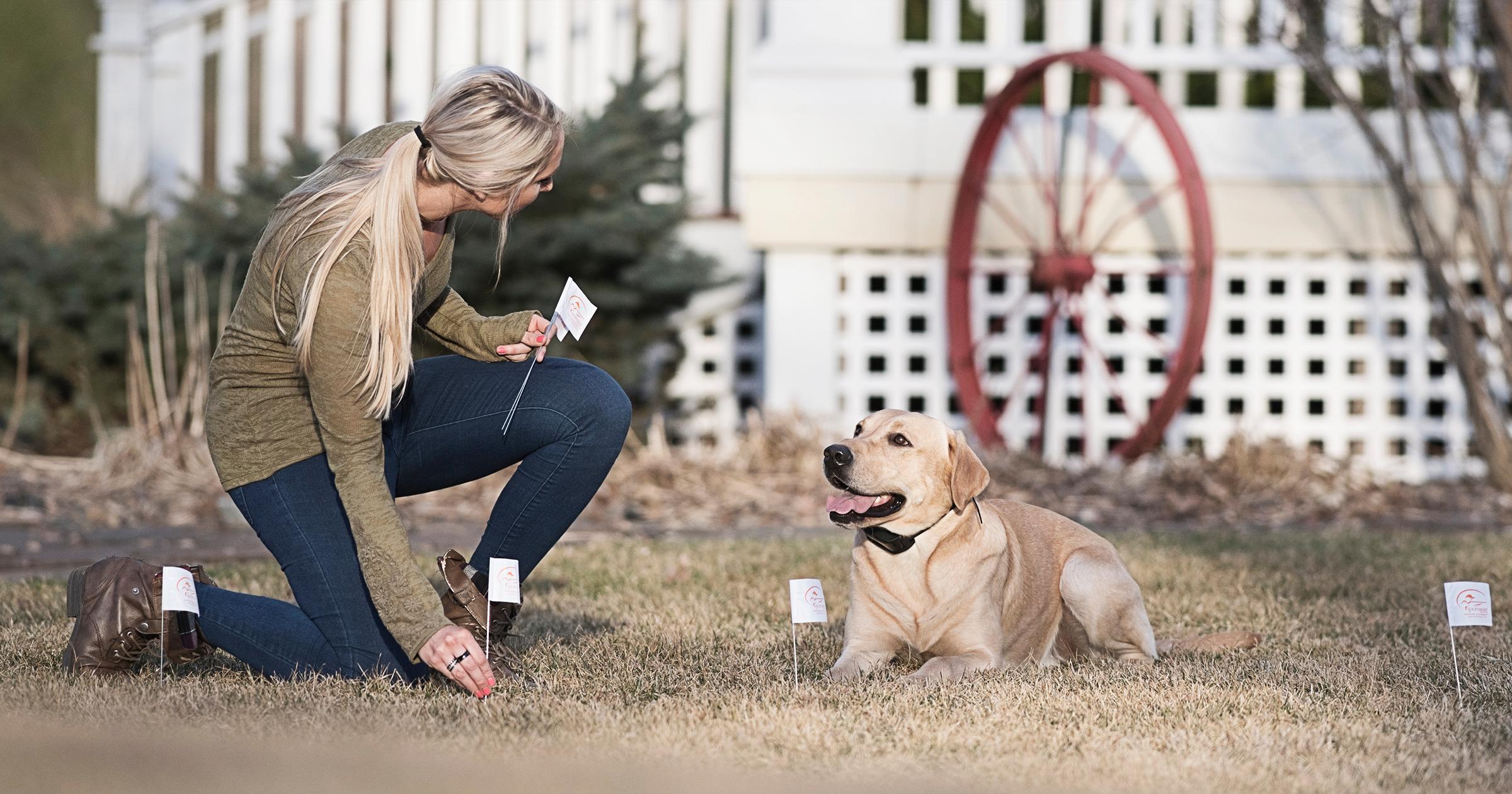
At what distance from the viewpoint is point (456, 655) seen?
9.82ft

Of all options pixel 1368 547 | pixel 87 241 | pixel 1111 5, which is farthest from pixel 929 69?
pixel 87 241

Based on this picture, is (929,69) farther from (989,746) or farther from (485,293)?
(989,746)

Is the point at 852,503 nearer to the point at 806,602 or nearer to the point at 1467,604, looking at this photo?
the point at 806,602

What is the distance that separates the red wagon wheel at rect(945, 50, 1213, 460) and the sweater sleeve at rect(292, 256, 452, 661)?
487 centimetres

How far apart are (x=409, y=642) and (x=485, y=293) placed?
511 cm

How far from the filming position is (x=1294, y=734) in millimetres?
2898

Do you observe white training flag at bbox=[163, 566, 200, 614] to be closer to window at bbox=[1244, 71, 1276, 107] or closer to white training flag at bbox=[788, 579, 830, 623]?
white training flag at bbox=[788, 579, 830, 623]

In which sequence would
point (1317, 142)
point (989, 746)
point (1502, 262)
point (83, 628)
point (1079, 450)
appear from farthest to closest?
point (1079, 450), point (1317, 142), point (1502, 262), point (83, 628), point (989, 746)

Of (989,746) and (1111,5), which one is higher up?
(1111,5)

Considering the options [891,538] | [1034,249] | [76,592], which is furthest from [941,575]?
[1034,249]

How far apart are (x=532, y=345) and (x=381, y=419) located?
0.53 metres

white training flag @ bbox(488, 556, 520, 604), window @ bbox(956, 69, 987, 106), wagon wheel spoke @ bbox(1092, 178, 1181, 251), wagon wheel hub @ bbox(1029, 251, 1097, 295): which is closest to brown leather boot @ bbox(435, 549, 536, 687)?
white training flag @ bbox(488, 556, 520, 604)

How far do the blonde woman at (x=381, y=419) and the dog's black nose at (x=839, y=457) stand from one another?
0.49 meters

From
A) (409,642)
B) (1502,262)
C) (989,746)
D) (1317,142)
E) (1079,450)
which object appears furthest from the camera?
(1079,450)
